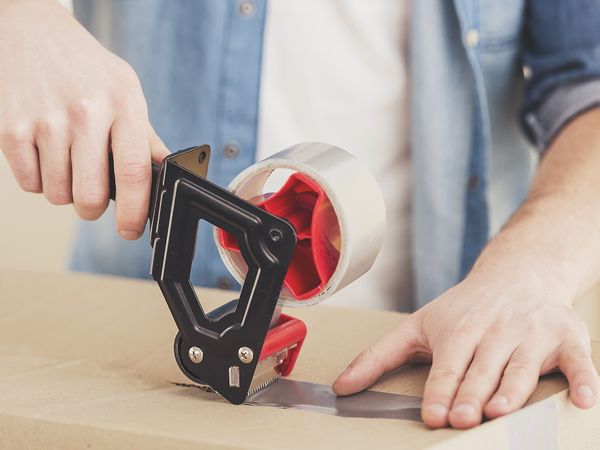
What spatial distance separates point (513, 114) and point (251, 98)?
1.35 feet

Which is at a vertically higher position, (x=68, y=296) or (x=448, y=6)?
(x=448, y=6)

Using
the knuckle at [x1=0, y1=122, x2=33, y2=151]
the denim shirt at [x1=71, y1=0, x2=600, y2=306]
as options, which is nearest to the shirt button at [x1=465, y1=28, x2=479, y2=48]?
the denim shirt at [x1=71, y1=0, x2=600, y2=306]

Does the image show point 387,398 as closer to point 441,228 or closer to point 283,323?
point 283,323

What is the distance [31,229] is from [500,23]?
1591 mm

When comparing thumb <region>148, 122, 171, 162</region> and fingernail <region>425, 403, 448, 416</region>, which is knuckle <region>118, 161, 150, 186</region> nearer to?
thumb <region>148, 122, 171, 162</region>

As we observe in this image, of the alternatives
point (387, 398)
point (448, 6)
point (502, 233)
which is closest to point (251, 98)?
point (448, 6)

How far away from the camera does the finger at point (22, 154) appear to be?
0.77 m

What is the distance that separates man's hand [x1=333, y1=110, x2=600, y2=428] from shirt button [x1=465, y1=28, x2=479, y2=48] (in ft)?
0.95

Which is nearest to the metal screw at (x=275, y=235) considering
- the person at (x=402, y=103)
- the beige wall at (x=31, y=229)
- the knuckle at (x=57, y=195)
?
the knuckle at (x=57, y=195)

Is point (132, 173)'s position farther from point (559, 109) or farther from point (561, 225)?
point (559, 109)

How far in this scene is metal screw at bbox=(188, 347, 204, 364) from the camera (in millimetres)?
720

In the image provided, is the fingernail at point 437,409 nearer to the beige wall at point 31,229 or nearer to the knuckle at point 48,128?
the knuckle at point 48,128

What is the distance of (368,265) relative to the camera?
0.71 metres

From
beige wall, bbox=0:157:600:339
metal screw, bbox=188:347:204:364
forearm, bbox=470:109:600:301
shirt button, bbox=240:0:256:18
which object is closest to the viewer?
metal screw, bbox=188:347:204:364
